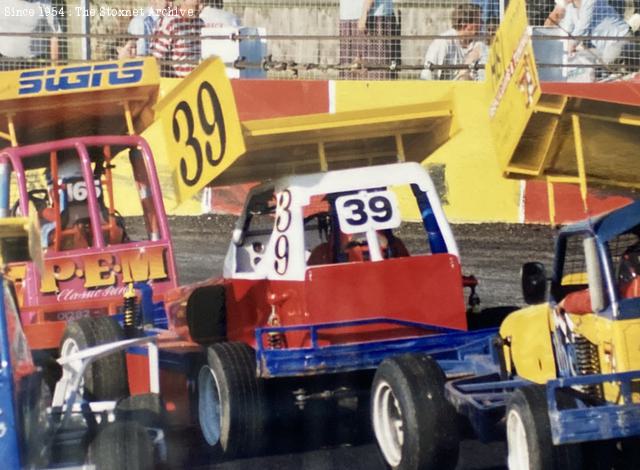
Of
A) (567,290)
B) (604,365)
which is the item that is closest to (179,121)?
(567,290)

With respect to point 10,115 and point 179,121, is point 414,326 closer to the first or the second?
point 179,121

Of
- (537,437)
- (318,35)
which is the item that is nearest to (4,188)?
(537,437)

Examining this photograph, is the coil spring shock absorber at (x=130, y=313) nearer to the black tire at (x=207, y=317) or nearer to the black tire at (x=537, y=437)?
the black tire at (x=207, y=317)

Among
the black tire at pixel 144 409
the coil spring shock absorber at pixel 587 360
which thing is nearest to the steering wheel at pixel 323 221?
the black tire at pixel 144 409

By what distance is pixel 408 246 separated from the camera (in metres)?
14.1

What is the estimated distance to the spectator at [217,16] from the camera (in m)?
14.5

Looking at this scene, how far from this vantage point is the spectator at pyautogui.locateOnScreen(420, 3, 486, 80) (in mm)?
14531

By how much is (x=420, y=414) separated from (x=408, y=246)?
7954 mm

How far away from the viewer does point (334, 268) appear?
24.3ft

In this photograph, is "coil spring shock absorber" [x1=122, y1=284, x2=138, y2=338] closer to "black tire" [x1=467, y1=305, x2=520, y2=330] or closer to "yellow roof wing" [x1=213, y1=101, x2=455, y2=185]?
"yellow roof wing" [x1=213, y1=101, x2=455, y2=185]

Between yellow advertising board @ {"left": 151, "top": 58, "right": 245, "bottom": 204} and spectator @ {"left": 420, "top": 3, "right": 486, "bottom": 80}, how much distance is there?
6712 millimetres

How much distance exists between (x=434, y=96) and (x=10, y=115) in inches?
230

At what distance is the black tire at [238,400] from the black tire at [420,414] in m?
0.83

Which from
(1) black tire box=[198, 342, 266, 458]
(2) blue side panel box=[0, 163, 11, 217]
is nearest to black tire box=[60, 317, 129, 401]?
(1) black tire box=[198, 342, 266, 458]
